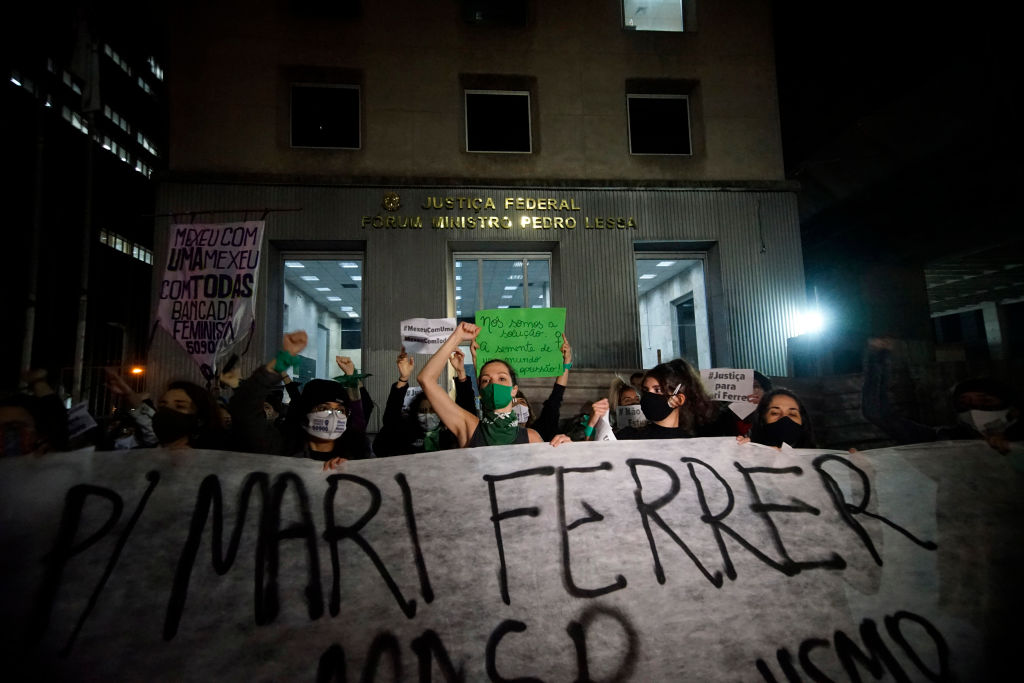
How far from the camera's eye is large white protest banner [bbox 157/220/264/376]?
626 centimetres

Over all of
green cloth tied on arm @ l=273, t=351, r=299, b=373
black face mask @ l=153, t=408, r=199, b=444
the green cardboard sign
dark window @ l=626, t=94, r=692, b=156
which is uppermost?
dark window @ l=626, t=94, r=692, b=156

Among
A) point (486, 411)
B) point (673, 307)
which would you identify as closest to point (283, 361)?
point (486, 411)

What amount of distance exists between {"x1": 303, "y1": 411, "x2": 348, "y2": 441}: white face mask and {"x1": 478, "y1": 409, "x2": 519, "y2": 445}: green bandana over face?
0.96 m

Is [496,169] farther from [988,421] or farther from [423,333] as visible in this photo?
[988,421]

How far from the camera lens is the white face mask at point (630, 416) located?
529 centimetres

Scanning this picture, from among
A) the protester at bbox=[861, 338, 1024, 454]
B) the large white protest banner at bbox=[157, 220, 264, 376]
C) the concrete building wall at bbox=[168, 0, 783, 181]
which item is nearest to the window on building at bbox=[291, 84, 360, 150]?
the concrete building wall at bbox=[168, 0, 783, 181]

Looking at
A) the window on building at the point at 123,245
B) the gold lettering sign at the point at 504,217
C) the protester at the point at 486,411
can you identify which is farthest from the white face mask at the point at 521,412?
the window on building at the point at 123,245

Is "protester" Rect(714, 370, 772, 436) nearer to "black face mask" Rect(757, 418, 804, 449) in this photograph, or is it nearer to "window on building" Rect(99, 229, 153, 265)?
"black face mask" Rect(757, 418, 804, 449)

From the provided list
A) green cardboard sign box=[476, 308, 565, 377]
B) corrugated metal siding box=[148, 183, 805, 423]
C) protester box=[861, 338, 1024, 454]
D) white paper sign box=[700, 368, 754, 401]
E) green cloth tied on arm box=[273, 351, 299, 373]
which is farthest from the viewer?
corrugated metal siding box=[148, 183, 805, 423]

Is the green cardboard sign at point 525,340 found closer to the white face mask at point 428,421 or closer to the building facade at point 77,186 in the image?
the white face mask at point 428,421

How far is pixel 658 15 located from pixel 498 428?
12.1 m

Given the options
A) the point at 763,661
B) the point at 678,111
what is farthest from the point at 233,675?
the point at 678,111

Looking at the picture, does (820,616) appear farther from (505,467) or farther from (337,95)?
(337,95)

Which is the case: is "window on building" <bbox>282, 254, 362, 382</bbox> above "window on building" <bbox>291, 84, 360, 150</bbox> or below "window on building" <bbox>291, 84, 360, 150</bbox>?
below
